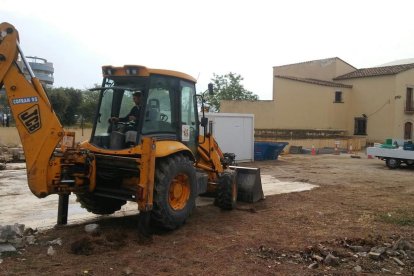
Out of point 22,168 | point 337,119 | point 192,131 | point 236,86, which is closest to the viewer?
point 192,131

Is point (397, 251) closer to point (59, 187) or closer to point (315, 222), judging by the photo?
point (315, 222)

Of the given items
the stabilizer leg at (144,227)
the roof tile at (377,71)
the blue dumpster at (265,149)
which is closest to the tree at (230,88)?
the roof tile at (377,71)

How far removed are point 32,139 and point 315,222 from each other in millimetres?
Answer: 4986

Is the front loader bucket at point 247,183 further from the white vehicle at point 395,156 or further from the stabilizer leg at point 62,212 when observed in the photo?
the white vehicle at point 395,156

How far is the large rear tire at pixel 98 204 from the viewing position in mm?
7688

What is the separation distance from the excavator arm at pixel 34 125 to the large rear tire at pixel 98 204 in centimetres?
107

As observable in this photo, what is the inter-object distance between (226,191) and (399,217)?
3289 mm

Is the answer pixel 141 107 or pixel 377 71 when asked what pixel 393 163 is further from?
pixel 377 71

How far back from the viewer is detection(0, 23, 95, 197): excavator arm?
6074 millimetres

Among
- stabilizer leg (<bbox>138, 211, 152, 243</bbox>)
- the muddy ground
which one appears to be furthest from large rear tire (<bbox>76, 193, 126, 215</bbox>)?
stabilizer leg (<bbox>138, 211, 152, 243</bbox>)

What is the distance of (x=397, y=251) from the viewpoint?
617 cm

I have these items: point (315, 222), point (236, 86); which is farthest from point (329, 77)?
point (315, 222)

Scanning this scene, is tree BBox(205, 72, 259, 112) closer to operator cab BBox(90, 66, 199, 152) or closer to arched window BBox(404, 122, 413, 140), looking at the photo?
arched window BBox(404, 122, 413, 140)

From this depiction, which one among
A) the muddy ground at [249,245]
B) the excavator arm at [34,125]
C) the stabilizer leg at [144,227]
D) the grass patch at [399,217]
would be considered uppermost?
the excavator arm at [34,125]
